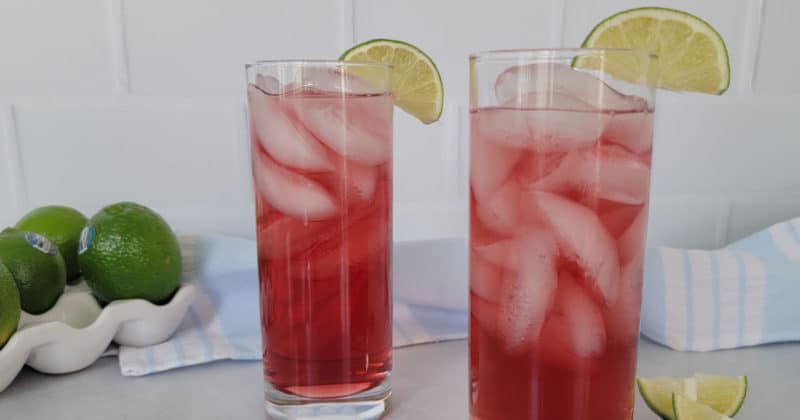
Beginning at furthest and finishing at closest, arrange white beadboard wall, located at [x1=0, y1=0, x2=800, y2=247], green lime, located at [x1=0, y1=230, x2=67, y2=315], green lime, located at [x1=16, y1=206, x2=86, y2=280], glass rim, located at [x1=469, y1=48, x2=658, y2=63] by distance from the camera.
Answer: white beadboard wall, located at [x1=0, y1=0, x2=800, y2=247]
green lime, located at [x1=16, y1=206, x2=86, y2=280]
green lime, located at [x1=0, y1=230, x2=67, y2=315]
glass rim, located at [x1=469, y1=48, x2=658, y2=63]

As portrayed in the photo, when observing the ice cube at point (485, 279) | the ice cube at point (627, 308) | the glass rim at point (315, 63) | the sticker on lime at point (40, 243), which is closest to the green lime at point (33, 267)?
the sticker on lime at point (40, 243)

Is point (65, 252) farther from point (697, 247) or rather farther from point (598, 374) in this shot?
point (697, 247)

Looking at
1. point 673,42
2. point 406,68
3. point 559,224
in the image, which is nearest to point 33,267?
point 406,68

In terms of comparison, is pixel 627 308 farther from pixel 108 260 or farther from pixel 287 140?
pixel 108 260

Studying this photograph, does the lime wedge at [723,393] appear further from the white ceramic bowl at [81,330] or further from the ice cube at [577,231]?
the white ceramic bowl at [81,330]

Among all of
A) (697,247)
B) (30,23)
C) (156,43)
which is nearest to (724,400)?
(697,247)

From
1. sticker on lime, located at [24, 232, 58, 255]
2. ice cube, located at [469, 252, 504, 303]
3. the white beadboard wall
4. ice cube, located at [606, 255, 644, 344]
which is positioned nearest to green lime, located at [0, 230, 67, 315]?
sticker on lime, located at [24, 232, 58, 255]

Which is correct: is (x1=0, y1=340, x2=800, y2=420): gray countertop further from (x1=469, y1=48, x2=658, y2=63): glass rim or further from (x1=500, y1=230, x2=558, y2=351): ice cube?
(x1=469, y1=48, x2=658, y2=63): glass rim

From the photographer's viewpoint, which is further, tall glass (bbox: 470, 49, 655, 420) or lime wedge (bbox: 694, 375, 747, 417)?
lime wedge (bbox: 694, 375, 747, 417)
